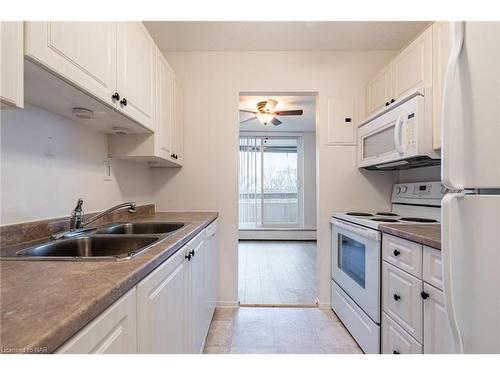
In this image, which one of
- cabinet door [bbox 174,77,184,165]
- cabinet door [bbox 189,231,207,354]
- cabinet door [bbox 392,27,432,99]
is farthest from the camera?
cabinet door [bbox 174,77,184,165]

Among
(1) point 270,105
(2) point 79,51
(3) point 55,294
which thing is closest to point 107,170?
(2) point 79,51

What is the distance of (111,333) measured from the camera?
58cm

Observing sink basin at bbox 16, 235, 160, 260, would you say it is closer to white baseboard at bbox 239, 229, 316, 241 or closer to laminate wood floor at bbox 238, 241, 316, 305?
laminate wood floor at bbox 238, 241, 316, 305

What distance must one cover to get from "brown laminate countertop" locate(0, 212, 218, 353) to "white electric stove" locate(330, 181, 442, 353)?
1.38 meters

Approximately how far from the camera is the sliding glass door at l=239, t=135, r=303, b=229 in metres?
5.50

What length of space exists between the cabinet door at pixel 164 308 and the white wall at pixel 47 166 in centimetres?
70

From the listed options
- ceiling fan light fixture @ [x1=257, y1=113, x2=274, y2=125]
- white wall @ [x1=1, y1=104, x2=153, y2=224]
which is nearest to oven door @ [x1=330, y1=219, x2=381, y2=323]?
white wall @ [x1=1, y1=104, x2=153, y2=224]

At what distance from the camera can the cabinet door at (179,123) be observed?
2.21 m

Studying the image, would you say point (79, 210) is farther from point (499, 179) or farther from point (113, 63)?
point (499, 179)

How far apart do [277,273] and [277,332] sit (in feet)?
4.76

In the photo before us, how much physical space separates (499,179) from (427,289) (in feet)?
2.39

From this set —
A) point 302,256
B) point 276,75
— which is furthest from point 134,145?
point 302,256

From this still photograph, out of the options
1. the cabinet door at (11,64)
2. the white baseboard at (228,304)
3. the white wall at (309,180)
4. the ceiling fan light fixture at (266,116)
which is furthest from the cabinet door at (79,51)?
the white wall at (309,180)
